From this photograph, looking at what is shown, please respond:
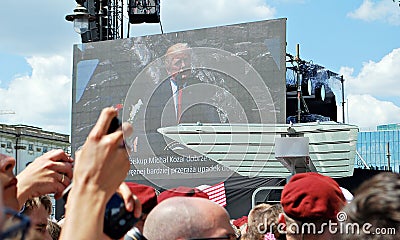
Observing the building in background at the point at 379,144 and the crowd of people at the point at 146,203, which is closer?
the crowd of people at the point at 146,203

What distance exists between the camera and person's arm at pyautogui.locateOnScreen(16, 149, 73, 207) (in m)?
1.70

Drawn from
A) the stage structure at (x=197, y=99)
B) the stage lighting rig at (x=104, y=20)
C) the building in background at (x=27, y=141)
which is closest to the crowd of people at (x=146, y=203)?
the stage structure at (x=197, y=99)

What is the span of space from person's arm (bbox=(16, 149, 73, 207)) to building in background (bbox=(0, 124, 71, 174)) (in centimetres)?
4096

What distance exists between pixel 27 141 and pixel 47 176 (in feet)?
144

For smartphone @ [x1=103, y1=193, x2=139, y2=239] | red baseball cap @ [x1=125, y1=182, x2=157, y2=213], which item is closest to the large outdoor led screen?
red baseball cap @ [x1=125, y1=182, x2=157, y2=213]

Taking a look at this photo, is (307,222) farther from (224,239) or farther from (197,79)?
(197,79)

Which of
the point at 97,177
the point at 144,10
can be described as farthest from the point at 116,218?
the point at 144,10

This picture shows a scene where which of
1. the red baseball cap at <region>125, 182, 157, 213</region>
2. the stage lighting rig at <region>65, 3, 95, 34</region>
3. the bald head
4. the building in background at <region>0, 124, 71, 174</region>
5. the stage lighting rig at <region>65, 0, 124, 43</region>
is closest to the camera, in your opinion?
the bald head

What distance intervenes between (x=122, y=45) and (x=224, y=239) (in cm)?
1716

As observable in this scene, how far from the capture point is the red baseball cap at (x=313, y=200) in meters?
2.32

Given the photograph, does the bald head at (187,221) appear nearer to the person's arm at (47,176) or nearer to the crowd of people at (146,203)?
the crowd of people at (146,203)

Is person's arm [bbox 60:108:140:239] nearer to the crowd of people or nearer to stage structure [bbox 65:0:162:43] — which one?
the crowd of people

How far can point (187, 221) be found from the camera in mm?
1902

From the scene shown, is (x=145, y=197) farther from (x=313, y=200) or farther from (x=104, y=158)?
(x=104, y=158)
